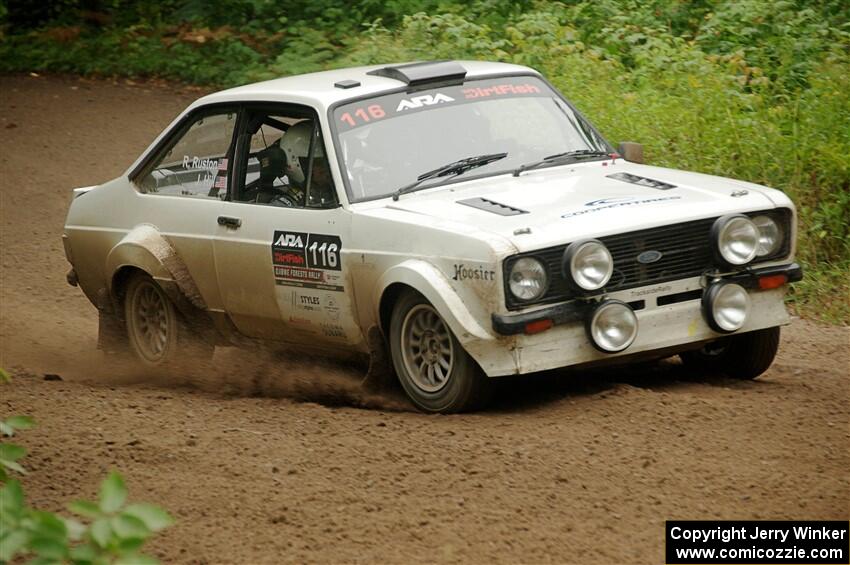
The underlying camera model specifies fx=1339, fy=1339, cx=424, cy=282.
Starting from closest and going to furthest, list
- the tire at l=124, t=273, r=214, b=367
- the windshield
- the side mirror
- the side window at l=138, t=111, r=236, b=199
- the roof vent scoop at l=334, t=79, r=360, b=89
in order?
1. the windshield
2. the roof vent scoop at l=334, t=79, r=360, b=89
3. the side mirror
4. the side window at l=138, t=111, r=236, b=199
5. the tire at l=124, t=273, r=214, b=367

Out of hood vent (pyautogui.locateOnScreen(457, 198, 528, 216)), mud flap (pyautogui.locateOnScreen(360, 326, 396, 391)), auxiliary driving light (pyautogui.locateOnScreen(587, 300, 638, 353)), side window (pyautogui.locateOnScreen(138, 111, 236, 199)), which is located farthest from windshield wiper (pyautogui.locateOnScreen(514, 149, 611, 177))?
side window (pyautogui.locateOnScreen(138, 111, 236, 199))

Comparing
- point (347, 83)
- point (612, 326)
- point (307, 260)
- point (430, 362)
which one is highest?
point (347, 83)

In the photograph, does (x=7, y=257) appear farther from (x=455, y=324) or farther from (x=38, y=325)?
(x=455, y=324)

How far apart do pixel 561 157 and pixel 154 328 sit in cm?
273

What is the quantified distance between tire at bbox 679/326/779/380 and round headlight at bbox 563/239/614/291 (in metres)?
1.11

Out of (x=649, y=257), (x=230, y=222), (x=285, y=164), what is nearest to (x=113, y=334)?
(x=230, y=222)

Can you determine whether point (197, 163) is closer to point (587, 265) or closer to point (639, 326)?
point (587, 265)

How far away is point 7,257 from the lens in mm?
12141

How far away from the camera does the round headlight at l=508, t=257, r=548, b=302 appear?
575 centimetres

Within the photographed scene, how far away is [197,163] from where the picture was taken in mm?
7711

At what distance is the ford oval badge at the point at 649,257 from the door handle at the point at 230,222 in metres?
2.27

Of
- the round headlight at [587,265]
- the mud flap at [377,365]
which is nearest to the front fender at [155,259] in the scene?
the mud flap at [377,365]

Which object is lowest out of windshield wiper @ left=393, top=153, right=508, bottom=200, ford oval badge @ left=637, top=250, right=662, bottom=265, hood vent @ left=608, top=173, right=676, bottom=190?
ford oval badge @ left=637, top=250, right=662, bottom=265

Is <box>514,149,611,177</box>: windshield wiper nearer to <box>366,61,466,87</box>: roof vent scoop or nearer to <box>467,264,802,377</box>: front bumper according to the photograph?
<box>366,61,466,87</box>: roof vent scoop
